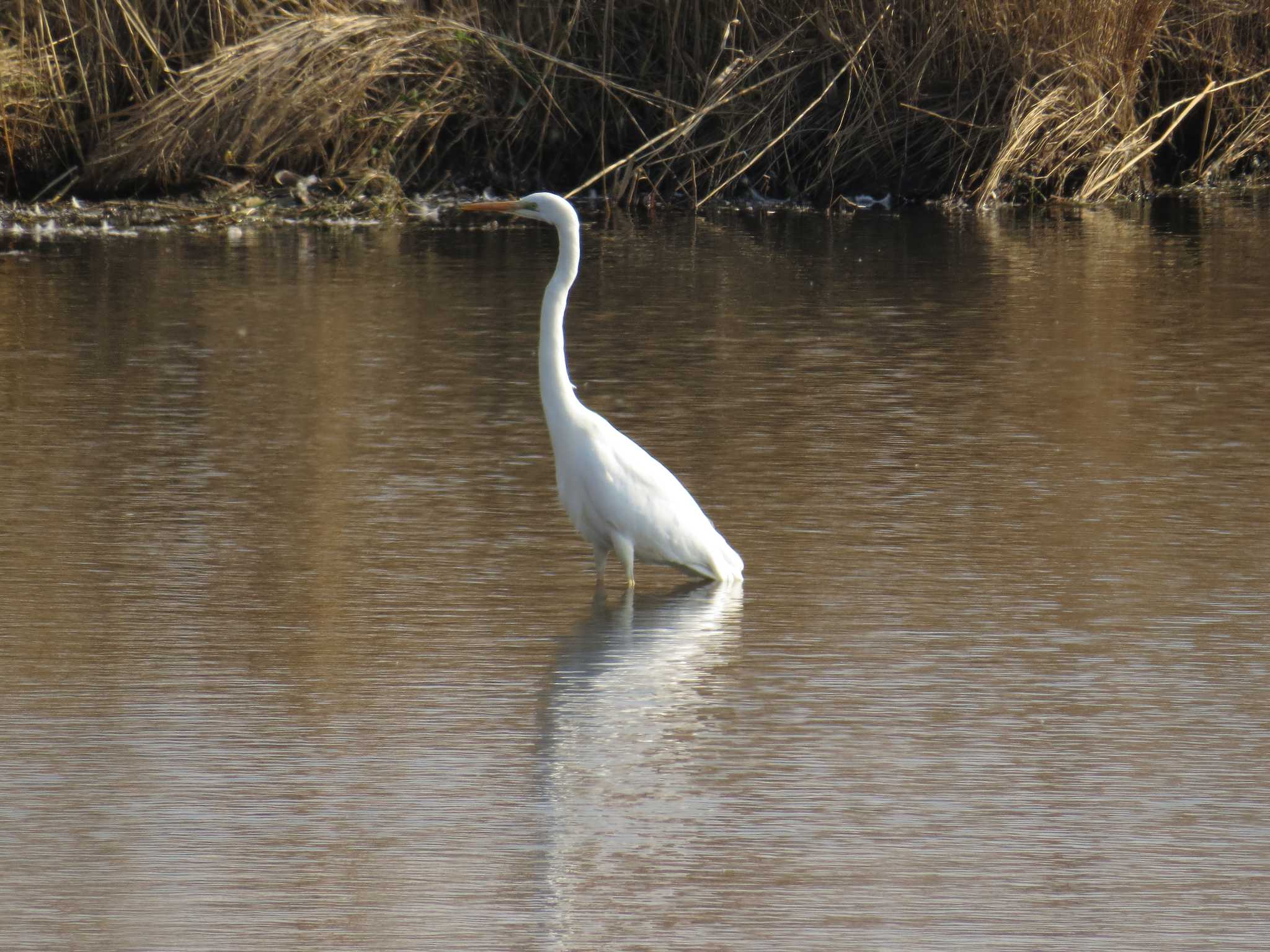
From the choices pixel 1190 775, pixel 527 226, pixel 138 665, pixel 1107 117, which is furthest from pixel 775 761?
pixel 1107 117

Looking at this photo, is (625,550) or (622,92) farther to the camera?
(622,92)

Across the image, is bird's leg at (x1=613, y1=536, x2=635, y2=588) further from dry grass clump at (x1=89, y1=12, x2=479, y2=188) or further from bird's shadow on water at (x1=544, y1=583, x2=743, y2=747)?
dry grass clump at (x1=89, y1=12, x2=479, y2=188)

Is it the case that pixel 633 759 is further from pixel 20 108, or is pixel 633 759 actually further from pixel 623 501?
pixel 20 108

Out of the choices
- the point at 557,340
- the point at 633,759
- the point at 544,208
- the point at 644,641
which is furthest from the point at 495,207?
the point at 633,759

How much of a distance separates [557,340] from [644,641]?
3.88 feet

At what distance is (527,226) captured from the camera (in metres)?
14.0

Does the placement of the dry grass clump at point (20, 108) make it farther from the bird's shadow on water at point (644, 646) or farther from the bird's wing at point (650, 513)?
the bird's shadow on water at point (644, 646)

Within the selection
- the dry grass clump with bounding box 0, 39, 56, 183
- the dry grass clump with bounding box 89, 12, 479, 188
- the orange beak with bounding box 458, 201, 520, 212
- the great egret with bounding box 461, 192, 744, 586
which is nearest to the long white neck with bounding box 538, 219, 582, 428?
the great egret with bounding box 461, 192, 744, 586

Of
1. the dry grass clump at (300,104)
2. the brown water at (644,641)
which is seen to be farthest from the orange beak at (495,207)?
the dry grass clump at (300,104)

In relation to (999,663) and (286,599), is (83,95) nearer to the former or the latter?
(286,599)

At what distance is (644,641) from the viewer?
4.79 meters

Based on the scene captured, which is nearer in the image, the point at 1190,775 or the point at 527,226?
the point at 1190,775

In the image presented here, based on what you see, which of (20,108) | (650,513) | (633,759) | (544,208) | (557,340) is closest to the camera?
(633,759)

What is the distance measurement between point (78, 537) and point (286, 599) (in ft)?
2.89
